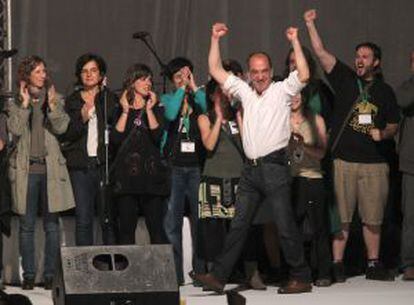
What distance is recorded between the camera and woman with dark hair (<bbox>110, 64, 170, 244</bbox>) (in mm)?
10836

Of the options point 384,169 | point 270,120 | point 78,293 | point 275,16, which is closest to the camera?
point 78,293

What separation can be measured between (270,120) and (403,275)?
6.66 feet

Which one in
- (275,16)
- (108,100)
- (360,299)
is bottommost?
(360,299)

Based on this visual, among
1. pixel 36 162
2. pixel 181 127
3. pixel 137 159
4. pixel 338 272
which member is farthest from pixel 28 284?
pixel 338 272

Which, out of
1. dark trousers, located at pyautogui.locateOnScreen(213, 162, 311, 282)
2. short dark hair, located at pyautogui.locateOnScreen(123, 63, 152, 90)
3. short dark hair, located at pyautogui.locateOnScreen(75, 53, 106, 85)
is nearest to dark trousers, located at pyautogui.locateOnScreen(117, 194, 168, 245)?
dark trousers, located at pyautogui.locateOnScreen(213, 162, 311, 282)

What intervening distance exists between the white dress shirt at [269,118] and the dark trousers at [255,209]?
0.45ft

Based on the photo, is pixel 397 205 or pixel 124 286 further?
pixel 397 205

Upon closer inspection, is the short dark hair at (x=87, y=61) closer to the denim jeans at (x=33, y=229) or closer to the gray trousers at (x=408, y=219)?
A: the denim jeans at (x=33, y=229)

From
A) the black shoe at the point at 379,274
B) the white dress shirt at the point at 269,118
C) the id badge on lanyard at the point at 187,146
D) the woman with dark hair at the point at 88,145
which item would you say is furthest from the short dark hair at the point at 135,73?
the black shoe at the point at 379,274

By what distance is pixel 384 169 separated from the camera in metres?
11.2

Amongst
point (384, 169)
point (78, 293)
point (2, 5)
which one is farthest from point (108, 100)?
point (78, 293)

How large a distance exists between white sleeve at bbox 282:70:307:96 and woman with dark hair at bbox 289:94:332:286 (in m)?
0.50

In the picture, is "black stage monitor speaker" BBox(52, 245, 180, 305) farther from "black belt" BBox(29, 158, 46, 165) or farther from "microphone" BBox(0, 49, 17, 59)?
"microphone" BBox(0, 49, 17, 59)

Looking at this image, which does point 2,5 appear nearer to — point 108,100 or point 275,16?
point 108,100
